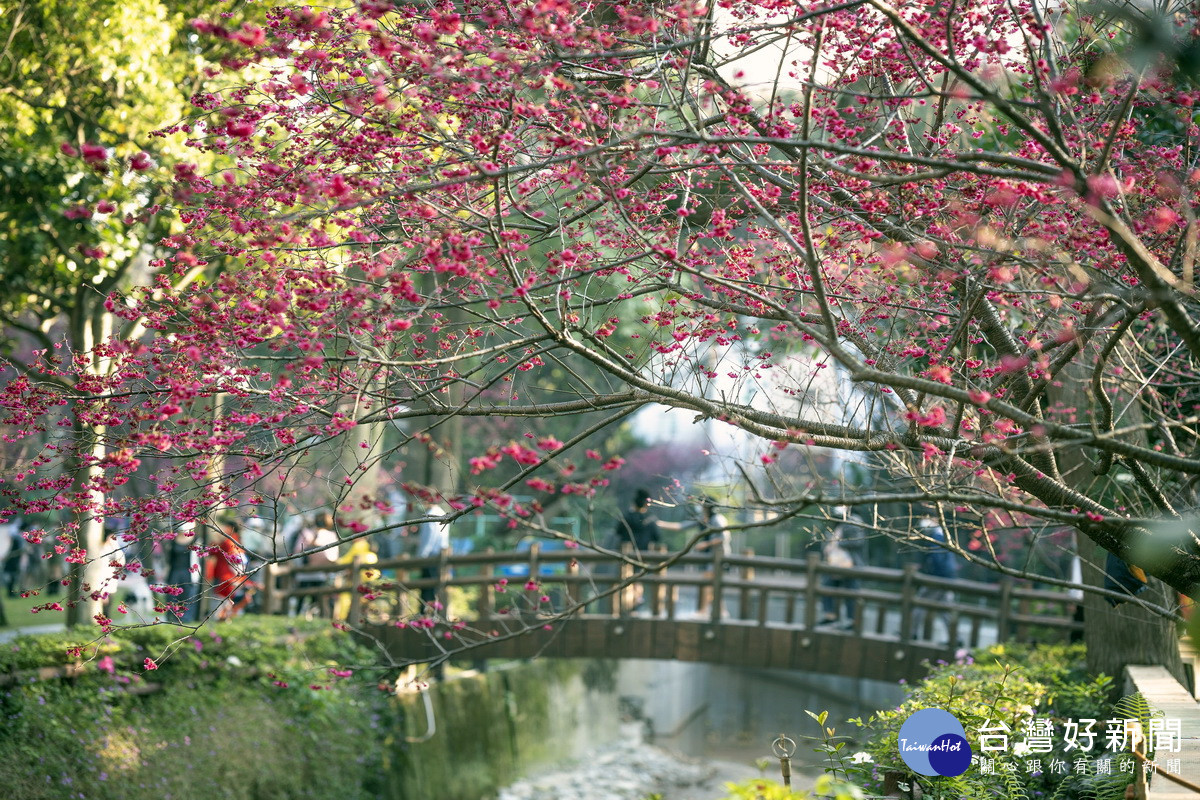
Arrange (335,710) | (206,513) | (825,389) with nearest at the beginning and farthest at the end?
(206,513) < (825,389) < (335,710)

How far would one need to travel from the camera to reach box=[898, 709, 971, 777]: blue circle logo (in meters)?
3.82

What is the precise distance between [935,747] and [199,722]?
6470mm

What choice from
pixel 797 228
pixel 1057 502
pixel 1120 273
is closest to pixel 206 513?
pixel 797 228

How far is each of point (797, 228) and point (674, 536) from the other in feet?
61.8

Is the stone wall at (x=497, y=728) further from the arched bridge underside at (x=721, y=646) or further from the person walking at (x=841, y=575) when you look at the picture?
the person walking at (x=841, y=575)

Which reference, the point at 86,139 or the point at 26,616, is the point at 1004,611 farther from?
the point at 26,616

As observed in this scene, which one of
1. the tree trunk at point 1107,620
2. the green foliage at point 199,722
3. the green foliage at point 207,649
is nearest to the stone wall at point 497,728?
the green foliage at point 199,722

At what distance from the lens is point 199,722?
840 cm

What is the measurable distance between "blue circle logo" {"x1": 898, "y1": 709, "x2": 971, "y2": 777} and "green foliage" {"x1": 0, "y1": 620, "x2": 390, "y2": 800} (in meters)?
3.60

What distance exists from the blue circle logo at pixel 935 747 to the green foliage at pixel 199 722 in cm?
360

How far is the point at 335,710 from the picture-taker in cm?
969

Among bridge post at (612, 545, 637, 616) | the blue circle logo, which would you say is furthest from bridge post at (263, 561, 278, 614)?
the blue circle logo

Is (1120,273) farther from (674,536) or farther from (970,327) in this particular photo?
(674,536)

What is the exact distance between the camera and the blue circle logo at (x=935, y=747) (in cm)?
382
